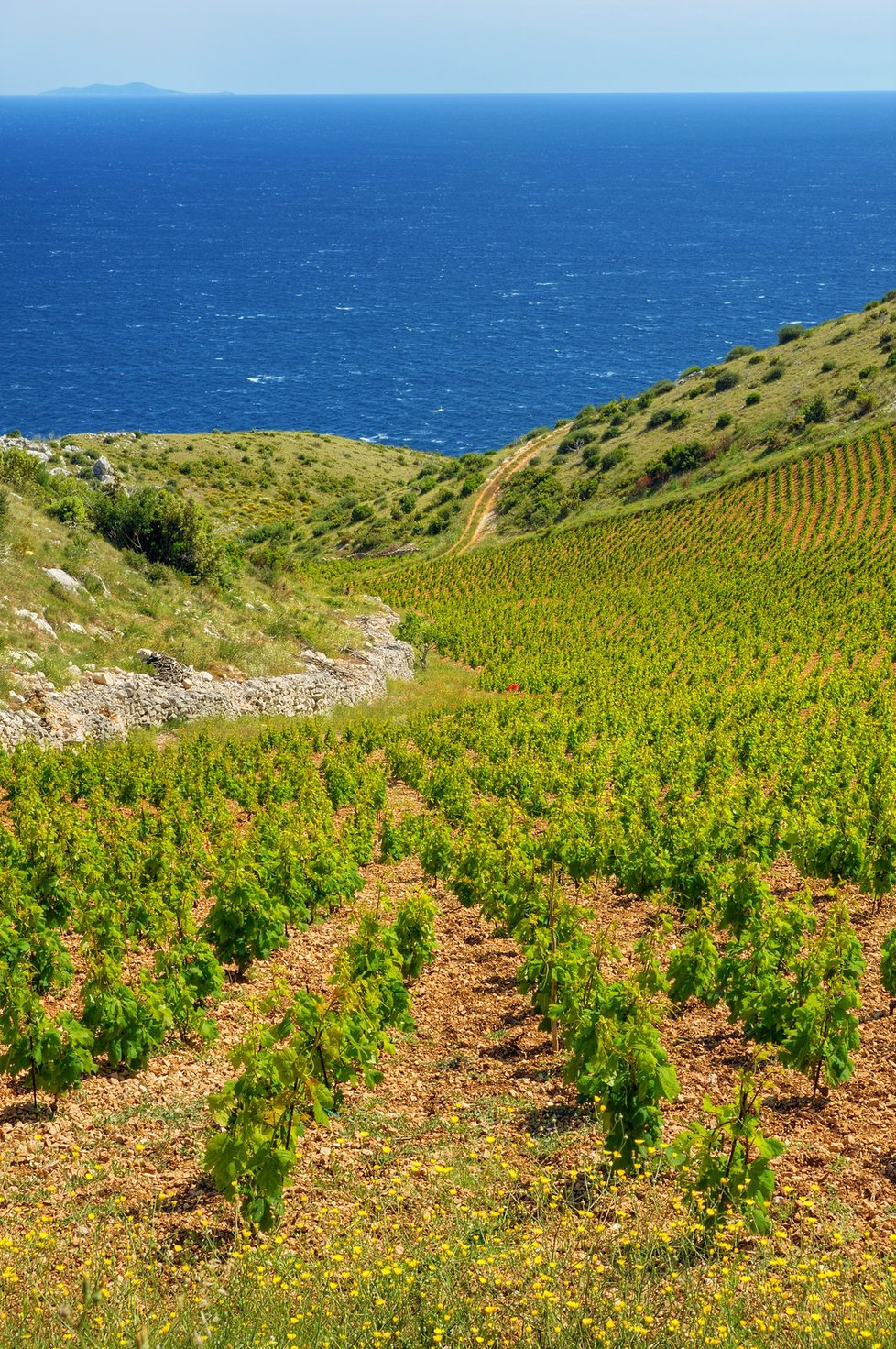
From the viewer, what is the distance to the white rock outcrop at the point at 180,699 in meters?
25.2

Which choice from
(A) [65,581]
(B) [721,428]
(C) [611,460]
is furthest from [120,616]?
(B) [721,428]

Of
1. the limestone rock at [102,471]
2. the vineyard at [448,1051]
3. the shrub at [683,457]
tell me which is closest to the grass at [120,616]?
the vineyard at [448,1051]

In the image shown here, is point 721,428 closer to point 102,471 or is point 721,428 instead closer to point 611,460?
point 611,460

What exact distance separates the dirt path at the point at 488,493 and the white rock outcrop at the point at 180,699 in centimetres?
4169

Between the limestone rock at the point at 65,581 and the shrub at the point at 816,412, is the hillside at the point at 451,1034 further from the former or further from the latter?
the shrub at the point at 816,412

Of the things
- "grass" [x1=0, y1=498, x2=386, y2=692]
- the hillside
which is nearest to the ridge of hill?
"grass" [x1=0, y1=498, x2=386, y2=692]

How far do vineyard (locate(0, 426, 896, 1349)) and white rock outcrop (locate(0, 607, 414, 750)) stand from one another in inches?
86.4

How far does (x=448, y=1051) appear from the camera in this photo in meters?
12.4

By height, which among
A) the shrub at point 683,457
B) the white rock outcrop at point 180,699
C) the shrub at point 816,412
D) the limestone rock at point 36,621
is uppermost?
the shrub at point 816,412

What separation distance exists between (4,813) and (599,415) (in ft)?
271

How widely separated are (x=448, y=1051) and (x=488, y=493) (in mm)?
75597

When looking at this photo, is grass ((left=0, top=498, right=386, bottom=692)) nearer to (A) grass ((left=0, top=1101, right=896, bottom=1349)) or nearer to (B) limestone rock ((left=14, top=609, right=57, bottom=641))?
(B) limestone rock ((left=14, top=609, right=57, bottom=641))

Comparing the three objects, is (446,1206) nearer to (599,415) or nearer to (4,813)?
(4,813)

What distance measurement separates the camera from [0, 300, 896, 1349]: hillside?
7520mm
